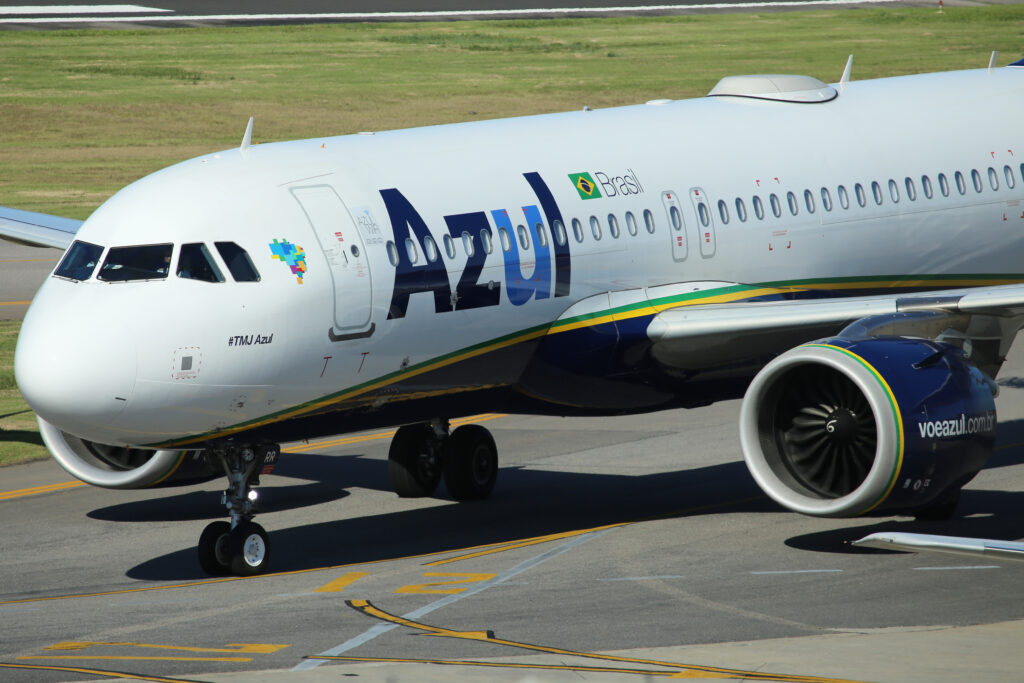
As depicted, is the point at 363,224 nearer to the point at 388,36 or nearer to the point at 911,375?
the point at 911,375

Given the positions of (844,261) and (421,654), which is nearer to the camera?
(421,654)

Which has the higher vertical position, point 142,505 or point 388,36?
point 388,36

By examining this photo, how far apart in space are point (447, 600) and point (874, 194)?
32.2 ft

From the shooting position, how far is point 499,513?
71.9 ft

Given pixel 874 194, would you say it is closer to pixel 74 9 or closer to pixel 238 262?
pixel 238 262

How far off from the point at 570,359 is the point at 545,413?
119 cm

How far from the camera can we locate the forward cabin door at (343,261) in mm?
17969

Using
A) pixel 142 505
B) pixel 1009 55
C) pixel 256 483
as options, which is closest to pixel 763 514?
pixel 256 483

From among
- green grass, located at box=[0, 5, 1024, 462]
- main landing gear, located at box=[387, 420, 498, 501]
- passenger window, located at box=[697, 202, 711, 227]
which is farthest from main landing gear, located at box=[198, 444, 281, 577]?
green grass, located at box=[0, 5, 1024, 462]

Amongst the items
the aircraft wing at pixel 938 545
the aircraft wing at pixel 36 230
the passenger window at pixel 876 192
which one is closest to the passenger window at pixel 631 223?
the passenger window at pixel 876 192

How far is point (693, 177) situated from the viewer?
2188 cm

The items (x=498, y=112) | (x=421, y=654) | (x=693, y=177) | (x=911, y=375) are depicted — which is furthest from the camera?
(x=498, y=112)

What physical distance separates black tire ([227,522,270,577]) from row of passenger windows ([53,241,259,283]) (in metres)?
2.91

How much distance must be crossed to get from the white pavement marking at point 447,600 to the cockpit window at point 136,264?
174 inches
